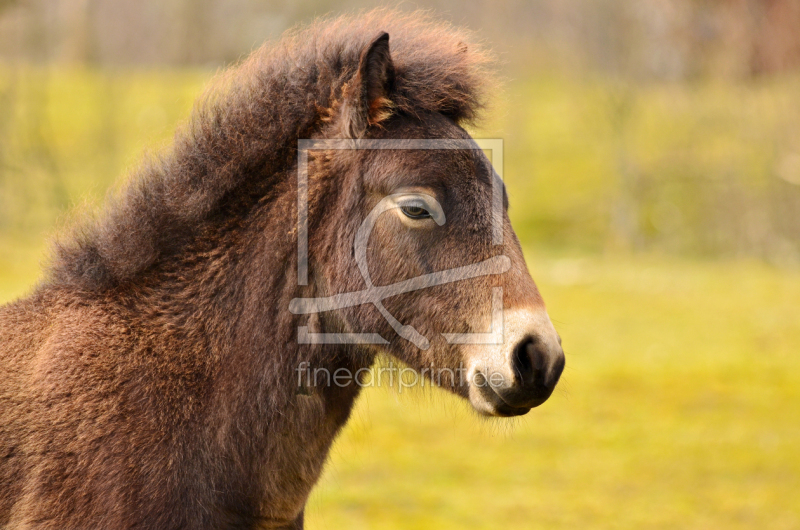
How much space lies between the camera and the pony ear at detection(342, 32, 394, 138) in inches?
122

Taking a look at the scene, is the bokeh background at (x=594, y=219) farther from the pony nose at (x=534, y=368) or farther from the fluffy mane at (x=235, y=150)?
the pony nose at (x=534, y=368)

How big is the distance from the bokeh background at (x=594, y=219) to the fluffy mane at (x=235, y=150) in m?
0.36

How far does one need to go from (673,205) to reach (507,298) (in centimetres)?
2412

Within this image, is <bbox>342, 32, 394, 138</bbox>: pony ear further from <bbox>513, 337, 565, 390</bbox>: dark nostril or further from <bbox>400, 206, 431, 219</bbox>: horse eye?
<bbox>513, 337, 565, 390</bbox>: dark nostril

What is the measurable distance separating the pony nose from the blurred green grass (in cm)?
65

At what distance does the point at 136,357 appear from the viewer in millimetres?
3100

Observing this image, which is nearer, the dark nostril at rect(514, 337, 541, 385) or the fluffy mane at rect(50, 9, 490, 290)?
the dark nostril at rect(514, 337, 541, 385)

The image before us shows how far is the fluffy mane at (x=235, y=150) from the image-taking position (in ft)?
10.7

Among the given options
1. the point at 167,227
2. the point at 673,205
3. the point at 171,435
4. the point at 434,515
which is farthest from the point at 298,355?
the point at 673,205

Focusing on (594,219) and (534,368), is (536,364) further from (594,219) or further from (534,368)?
(594,219)

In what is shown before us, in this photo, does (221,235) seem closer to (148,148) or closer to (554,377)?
(148,148)

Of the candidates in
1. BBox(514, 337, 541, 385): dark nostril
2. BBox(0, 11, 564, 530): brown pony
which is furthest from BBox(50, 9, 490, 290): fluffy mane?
BBox(514, 337, 541, 385): dark nostril

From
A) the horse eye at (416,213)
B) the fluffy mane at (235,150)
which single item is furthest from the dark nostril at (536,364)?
the fluffy mane at (235,150)

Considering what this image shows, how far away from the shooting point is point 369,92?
10.5 feet
